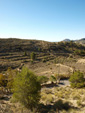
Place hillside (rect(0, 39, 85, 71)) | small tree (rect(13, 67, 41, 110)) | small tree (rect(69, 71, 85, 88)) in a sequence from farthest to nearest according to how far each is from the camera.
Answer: hillside (rect(0, 39, 85, 71)), small tree (rect(69, 71, 85, 88)), small tree (rect(13, 67, 41, 110))

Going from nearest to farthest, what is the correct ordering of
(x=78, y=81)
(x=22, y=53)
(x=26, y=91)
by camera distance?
(x=26, y=91), (x=78, y=81), (x=22, y=53)

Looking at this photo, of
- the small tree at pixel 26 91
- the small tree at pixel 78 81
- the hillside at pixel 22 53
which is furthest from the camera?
the hillside at pixel 22 53

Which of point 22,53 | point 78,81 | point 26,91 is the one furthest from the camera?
point 22,53

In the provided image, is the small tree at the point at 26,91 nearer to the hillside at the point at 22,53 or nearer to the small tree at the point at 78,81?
the small tree at the point at 78,81

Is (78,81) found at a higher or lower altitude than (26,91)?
lower

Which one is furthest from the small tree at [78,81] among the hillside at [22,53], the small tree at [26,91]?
the hillside at [22,53]

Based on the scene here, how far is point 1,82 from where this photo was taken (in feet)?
71.4

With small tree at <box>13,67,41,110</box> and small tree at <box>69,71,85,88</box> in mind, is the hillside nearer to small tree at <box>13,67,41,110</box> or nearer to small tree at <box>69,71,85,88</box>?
small tree at <box>69,71,85,88</box>

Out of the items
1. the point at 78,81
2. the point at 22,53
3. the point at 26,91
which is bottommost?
the point at 78,81

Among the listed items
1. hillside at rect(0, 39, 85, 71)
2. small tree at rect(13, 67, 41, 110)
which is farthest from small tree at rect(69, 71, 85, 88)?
hillside at rect(0, 39, 85, 71)

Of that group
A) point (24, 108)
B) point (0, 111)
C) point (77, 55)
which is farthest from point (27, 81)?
point (77, 55)

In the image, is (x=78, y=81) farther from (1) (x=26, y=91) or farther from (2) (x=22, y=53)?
(2) (x=22, y=53)

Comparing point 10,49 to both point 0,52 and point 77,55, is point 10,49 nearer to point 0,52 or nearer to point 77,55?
point 0,52

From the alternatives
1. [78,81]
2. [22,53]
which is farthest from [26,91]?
[22,53]
